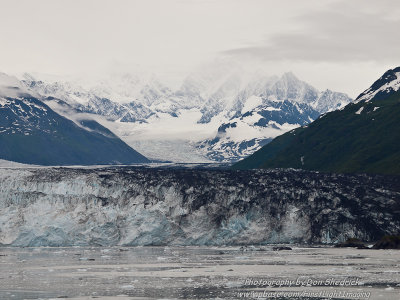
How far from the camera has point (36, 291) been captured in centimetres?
6788

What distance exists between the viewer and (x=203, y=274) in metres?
78.9

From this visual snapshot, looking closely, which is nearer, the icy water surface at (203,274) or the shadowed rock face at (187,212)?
the icy water surface at (203,274)

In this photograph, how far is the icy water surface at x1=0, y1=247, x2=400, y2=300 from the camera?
214ft

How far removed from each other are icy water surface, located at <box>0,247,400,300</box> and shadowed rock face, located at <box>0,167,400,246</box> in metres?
15.2

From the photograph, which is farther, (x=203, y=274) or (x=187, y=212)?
(x=187, y=212)

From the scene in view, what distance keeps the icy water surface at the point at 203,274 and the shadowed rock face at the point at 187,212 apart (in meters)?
15.2

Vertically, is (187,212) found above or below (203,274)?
above

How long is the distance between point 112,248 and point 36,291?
5464 centimetres

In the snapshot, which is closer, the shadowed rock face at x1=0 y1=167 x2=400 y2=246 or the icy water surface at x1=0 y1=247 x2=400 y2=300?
the icy water surface at x1=0 y1=247 x2=400 y2=300

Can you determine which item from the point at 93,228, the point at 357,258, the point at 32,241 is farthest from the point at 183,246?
the point at 357,258

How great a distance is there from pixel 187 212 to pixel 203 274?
51.7m

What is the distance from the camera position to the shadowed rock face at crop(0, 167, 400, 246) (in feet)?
419

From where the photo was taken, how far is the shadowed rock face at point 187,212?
5030 inches

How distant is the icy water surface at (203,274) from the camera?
65.2 m
